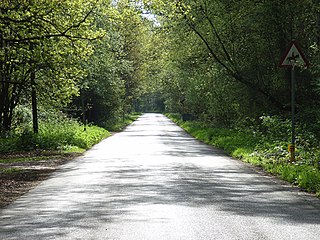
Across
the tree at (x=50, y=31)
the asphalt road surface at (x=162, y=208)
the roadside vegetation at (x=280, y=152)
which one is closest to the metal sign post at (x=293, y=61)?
the roadside vegetation at (x=280, y=152)

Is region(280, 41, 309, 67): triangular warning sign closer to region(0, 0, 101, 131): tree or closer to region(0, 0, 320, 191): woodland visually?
region(0, 0, 320, 191): woodland

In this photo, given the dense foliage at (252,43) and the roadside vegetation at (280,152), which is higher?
the dense foliage at (252,43)

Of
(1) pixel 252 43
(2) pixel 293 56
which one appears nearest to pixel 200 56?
(1) pixel 252 43

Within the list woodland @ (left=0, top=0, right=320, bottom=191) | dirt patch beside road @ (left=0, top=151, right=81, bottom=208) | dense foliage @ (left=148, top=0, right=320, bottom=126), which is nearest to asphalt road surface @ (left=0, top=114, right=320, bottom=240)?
dirt patch beside road @ (left=0, top=151, right=81, bottom=208)

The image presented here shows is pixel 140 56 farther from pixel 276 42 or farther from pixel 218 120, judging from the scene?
pixel 276 42

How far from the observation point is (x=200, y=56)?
83.5 feet

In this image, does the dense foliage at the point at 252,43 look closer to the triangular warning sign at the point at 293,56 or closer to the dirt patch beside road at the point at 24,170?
the triangular warning sign at the point at 293,56

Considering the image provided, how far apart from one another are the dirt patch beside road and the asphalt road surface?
445mm

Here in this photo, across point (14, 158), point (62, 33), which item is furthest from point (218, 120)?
point (62, 33)

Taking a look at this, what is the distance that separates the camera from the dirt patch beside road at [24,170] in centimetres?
1102

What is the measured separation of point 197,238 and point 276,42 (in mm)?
18069

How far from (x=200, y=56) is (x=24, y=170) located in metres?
13.1

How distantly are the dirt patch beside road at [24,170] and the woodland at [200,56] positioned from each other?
2339 mm

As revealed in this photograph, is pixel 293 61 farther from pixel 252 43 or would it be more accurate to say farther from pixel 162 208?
pixel 252 43
